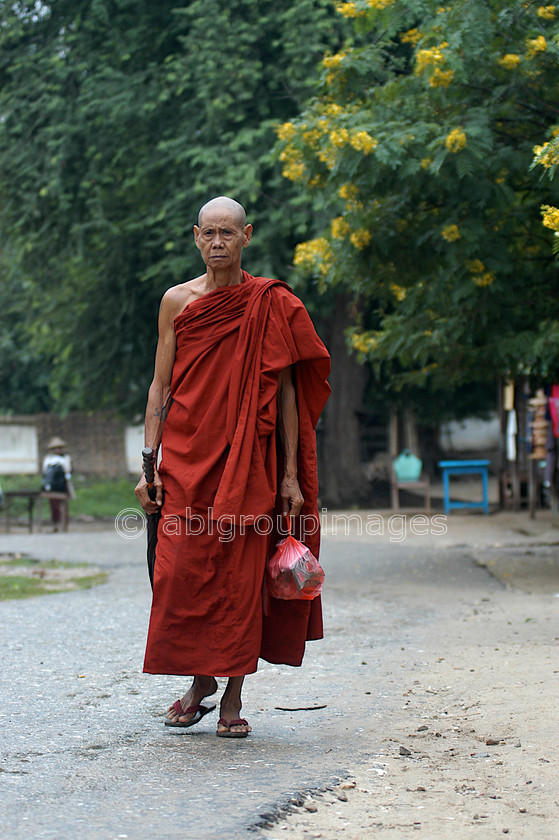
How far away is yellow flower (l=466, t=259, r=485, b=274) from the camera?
8086 millimetres

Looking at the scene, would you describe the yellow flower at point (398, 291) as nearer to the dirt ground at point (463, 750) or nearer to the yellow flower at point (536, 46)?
the yellow flower at point (536, 46)

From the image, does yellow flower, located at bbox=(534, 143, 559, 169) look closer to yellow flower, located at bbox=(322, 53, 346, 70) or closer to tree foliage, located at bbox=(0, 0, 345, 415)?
yellow flower, located at bbox=(322, 53, 346, 70)

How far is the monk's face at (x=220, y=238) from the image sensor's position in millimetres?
4383

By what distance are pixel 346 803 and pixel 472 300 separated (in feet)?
18.2

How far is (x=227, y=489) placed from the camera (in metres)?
4.15

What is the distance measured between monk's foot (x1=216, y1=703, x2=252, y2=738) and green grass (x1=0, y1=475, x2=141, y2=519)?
1675 centimetres

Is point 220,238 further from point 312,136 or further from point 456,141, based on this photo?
point 312,136

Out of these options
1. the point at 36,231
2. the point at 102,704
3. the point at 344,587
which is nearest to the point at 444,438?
the point at 36,231

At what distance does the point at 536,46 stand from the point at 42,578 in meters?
6.60

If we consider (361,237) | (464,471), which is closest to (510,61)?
(361,237)

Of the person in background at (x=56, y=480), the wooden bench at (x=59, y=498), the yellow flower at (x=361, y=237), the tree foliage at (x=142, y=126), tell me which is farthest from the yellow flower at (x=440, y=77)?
the person in background at (x=56, y=480)

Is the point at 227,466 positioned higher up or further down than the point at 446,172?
further down

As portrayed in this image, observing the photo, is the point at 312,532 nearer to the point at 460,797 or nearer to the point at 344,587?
the point at 460,797

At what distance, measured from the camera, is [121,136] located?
16234mm
